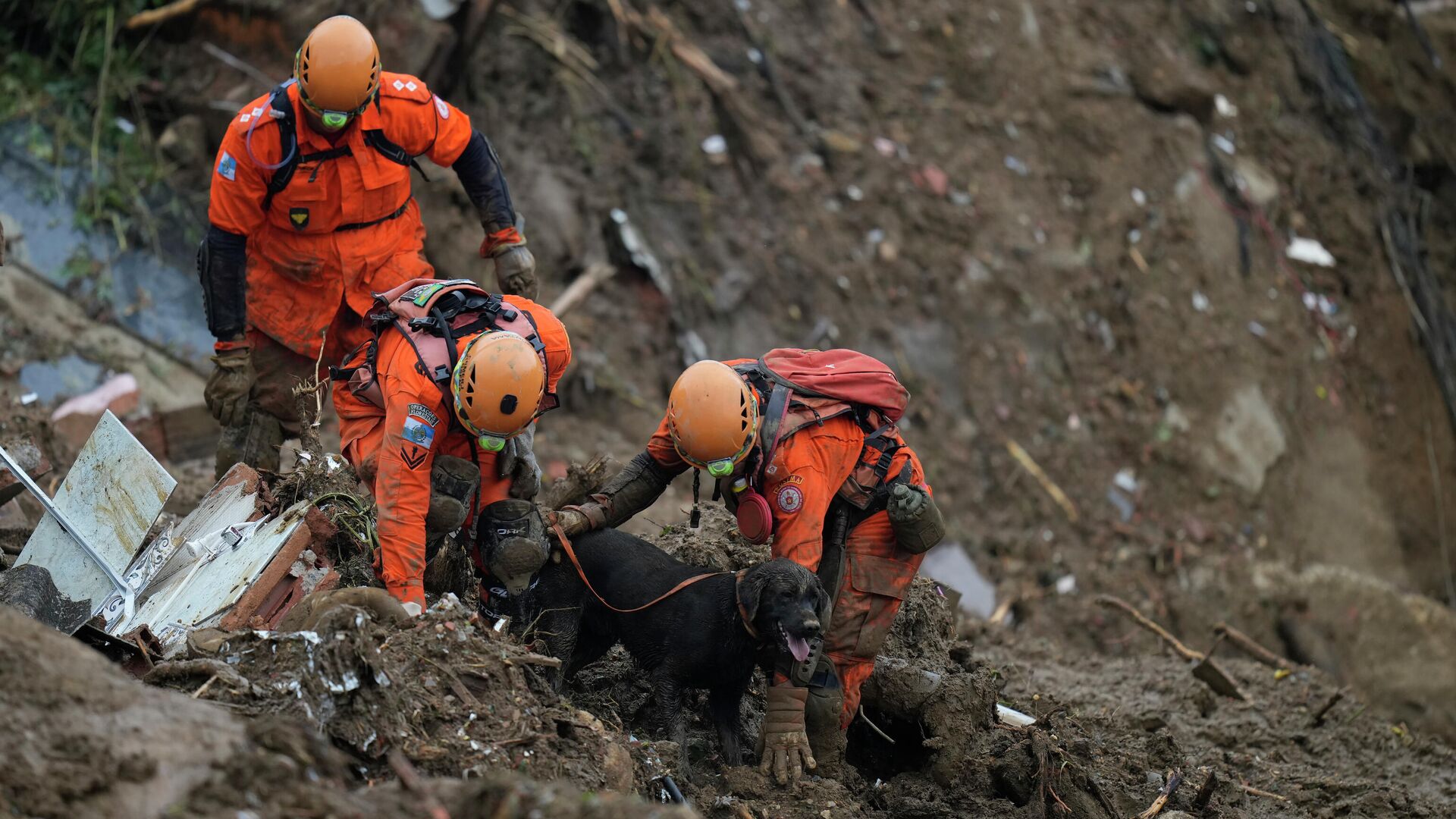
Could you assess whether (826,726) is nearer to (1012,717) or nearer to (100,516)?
(1012,717)

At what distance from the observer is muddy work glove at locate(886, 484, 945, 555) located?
204 inches

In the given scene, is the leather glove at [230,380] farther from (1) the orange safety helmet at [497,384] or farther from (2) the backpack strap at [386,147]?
(1) the orange safety helmet at [497,384]

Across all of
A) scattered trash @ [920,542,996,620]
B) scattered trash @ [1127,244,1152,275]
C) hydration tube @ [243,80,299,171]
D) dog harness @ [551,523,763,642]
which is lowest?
scattered trash @ [920,542,996,620]

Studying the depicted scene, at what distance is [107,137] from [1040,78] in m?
8.80

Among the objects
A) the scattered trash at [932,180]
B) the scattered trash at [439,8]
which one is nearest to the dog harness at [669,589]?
the scattered trash at [439,8]

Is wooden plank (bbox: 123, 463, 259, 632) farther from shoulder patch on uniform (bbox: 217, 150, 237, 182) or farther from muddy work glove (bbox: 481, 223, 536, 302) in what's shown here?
→ muddy work glove (bbox: 481, 223, 536, 302)

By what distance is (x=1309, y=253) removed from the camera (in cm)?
1423

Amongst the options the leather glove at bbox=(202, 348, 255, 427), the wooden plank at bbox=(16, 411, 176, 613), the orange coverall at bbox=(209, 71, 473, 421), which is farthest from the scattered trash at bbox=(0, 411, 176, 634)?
the orange coverall at bbox=(209, 71, 473, 421)

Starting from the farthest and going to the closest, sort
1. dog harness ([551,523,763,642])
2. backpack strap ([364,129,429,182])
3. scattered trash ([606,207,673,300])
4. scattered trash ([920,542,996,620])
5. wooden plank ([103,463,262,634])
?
scattered trash ([606,207,673,300]), scattered trash ([920,542,996,620]), backpack strap ([364,129,429,182]), wooden plank ([103,463,262,634]), dog harness ([551,523,763,642])

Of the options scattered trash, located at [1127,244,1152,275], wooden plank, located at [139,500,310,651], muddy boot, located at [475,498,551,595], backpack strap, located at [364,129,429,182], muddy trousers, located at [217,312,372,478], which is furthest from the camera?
scattered trash, located at [1127,244,1152,275]

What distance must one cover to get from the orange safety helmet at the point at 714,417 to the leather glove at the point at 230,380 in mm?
2178

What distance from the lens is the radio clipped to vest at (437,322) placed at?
4.92 meters

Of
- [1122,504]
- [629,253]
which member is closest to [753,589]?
[629,253]

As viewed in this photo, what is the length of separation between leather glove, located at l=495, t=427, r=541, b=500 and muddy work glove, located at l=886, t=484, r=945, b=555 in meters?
1.42
